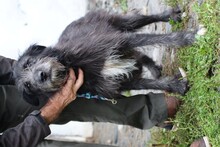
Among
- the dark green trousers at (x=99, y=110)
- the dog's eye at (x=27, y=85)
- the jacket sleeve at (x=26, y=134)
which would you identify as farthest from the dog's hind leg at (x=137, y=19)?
the jacket sleeve at (x=26, y=134)

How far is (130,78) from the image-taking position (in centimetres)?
365

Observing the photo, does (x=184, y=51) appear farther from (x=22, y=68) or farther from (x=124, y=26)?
(x=22, y=68)

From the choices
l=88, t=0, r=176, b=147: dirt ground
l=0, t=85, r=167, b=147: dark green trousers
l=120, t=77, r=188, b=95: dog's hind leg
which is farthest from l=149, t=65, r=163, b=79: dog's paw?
l=0, t=85, r=167, b=147: dark green trousers

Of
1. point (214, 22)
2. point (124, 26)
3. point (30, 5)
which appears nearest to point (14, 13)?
point (30, 5)

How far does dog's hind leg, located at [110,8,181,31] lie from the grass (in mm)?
605

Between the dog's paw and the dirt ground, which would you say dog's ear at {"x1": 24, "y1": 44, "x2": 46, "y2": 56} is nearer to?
the dirt ground

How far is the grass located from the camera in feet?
9.96

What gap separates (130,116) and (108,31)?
791mm

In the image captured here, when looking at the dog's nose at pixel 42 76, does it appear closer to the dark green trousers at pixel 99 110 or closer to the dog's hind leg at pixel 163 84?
the dark green trousers at pixel 99 110

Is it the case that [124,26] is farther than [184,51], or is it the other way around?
[124,26]

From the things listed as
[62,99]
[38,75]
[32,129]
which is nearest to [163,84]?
[62,99]

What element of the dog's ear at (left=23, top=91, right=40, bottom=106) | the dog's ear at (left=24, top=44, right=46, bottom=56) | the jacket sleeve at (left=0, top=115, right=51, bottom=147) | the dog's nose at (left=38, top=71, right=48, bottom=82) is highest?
the dog's ear at (left=24, top=44, right=46, bottom=56)

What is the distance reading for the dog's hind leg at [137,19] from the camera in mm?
3912

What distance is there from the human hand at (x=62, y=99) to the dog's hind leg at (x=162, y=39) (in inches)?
22.2
